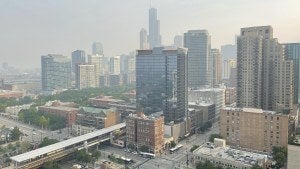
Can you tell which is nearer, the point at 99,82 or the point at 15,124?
the point at 15,124

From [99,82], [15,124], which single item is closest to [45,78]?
[99,82]

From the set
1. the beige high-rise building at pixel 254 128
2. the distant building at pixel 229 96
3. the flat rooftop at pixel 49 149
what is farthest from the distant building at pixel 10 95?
the beige high-rise building at pixel 254 128

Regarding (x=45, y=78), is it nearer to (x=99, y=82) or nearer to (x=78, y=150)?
(x=99, y=82)

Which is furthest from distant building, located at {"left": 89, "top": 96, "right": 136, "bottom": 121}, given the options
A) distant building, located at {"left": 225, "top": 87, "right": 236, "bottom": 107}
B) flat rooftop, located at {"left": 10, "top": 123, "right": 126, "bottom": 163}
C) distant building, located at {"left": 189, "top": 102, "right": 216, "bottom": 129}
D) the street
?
distant building, located at {"left": 225, "top": 87, "right": 236, "bottom": 107}

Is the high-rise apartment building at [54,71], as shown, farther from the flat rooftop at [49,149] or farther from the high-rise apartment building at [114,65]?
the flat rooftop at [49,149]

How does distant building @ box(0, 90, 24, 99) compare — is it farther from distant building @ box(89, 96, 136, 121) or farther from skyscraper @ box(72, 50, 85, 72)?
skyscraper @ box(72, 50, 85, 72)
